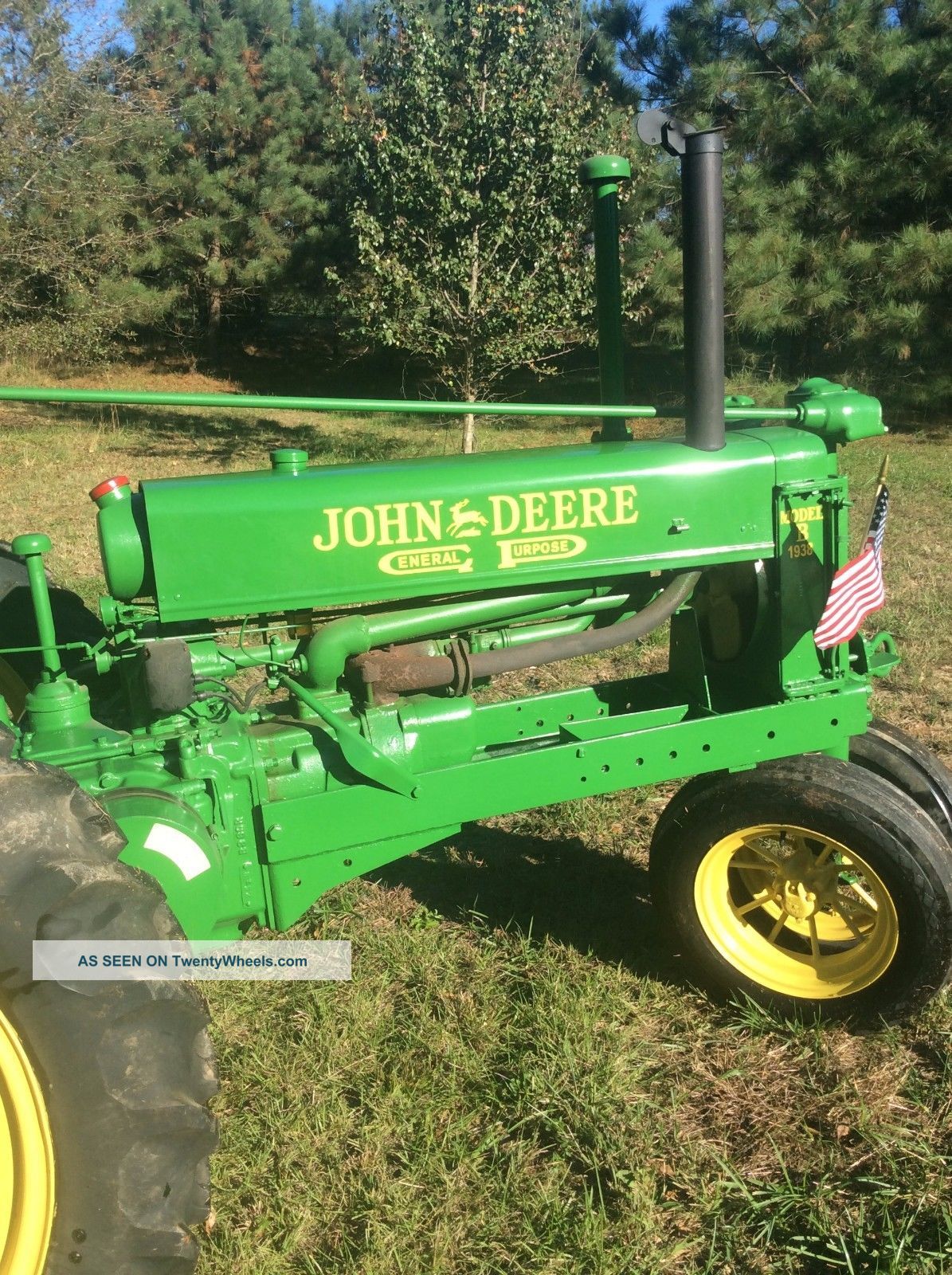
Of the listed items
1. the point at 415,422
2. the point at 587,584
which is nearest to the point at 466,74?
the point at 415,422

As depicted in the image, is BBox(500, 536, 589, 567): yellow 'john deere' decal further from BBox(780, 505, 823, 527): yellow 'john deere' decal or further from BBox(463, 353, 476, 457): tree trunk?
BBox(463, 353, 476, 457): tree trunk

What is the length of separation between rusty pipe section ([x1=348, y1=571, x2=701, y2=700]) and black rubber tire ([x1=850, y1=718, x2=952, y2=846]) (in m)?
0.71

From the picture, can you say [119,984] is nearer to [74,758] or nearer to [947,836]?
[74,758]

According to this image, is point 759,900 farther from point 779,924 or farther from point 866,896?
point 866,896

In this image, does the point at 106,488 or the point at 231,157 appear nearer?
the point at 106,488

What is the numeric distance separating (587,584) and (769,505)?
0.51 meters

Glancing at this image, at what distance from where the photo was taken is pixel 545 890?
3.38 m

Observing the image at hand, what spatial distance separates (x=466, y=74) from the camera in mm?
10508

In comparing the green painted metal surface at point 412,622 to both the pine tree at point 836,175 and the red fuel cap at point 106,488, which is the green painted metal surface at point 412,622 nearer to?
the red fuel cap at point 106,488

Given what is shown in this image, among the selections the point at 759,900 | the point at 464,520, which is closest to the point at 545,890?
the point at 759,900

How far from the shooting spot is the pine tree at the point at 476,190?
1039 centimetres

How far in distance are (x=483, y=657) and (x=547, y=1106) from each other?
110cm

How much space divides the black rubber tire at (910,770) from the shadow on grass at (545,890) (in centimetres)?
78

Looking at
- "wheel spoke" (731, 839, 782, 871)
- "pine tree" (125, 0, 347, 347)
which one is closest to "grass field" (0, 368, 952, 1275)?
"wheel spoke" (731, 839, 782, 871)
